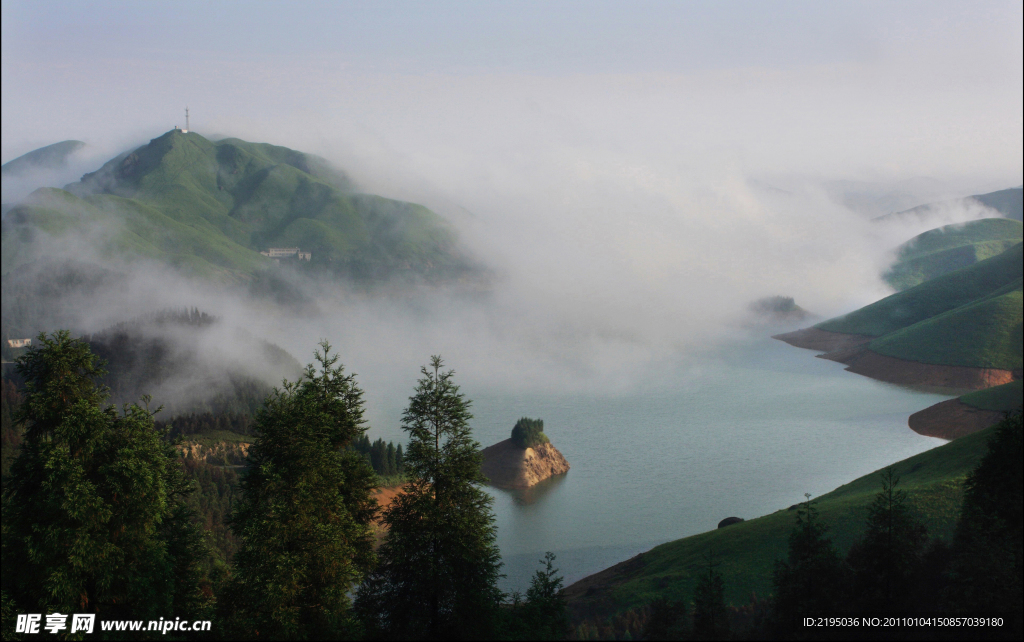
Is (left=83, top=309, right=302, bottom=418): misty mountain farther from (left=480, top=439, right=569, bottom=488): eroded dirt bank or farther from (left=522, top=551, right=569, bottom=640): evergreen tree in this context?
(left=522, top=551, right=569, bottom=640): evergreen tree

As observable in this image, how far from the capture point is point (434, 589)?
1888 cm

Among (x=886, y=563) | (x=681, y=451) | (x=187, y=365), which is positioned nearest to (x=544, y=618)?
(x=886, y=563)

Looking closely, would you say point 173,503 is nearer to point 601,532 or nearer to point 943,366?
point 601,532

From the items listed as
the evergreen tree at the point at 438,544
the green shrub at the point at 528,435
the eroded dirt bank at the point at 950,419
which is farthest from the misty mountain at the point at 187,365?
the evergreen tree at the point at 438,544

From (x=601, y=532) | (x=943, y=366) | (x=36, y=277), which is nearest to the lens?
(x=601, y=532)

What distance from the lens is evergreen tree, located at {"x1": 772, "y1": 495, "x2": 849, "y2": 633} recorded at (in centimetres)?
1952

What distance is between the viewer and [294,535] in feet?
63.8

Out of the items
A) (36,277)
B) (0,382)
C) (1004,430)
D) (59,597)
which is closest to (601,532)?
(1004,430)

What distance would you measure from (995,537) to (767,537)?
68.4 ft

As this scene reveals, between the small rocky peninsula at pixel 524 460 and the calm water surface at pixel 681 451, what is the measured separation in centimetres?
204

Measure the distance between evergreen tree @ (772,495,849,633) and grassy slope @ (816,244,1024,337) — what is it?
9438cm

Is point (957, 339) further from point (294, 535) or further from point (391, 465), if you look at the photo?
point (294, 535)

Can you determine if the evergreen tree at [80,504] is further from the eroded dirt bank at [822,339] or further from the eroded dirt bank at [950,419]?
the eroded dirt bank at [822,339]

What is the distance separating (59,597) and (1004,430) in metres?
29.5
